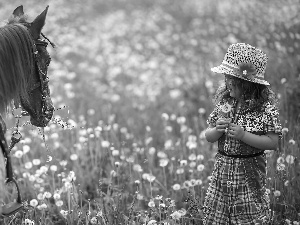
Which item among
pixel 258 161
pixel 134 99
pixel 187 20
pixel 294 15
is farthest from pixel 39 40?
pixel 187 20

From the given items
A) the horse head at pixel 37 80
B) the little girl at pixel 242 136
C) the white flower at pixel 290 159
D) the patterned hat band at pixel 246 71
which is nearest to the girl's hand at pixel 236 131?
the little girl at pixel 242 136

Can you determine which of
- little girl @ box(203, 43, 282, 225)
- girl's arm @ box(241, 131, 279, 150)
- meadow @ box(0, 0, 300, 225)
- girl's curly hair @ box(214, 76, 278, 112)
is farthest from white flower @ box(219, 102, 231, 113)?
meadow @ box(0, 0, 300, 225)

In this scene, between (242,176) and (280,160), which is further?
(280,160)

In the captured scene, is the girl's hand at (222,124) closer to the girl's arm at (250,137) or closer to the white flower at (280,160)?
the girl's arm at (250,137)

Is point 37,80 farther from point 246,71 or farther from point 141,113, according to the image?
point 141,113

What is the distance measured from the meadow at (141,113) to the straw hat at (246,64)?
1082 millimetres

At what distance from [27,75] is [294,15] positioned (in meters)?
5.38

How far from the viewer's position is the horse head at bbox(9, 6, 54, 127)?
130 inches

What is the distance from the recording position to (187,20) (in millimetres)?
12156

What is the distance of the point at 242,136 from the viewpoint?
3.22 meters

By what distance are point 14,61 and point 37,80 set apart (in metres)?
0.28

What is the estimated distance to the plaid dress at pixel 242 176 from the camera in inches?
131

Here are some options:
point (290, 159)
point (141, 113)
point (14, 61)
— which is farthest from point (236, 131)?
point (141, 113)

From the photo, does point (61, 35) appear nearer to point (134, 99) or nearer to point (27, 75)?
point (134, 99)
